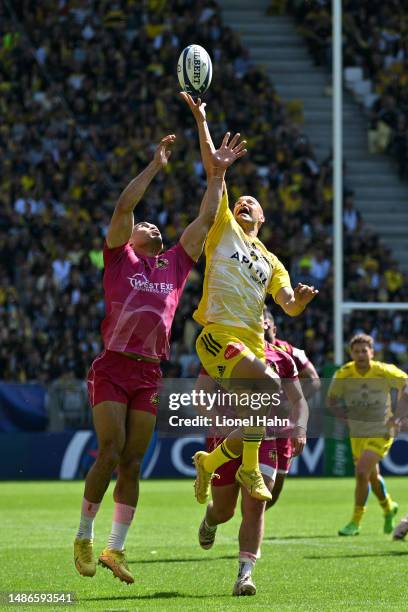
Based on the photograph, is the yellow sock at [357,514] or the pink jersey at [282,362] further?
the yellow sock at [357,514]

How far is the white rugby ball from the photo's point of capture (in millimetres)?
10352

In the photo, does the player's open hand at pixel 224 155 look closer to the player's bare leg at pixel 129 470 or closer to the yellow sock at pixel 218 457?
the player's bare leg at pixel 129 470

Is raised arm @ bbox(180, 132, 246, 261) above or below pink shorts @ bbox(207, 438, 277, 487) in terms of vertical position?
above

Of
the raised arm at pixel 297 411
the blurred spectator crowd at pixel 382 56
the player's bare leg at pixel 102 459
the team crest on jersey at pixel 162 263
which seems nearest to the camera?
the player's bare leg at pixel 102 459

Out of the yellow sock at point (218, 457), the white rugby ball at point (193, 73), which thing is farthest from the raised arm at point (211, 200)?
the yellow sock at point (218, 457)

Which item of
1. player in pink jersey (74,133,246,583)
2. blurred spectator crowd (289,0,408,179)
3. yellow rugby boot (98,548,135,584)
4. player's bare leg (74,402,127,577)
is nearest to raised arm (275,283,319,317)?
player in pink jersey (74,133,246,583)

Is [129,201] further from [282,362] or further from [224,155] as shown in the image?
[282,362]

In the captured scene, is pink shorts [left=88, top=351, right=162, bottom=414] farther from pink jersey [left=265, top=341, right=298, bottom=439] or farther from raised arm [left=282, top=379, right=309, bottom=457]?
pink jersey [left=265, top=341, right=298, bottom=439]

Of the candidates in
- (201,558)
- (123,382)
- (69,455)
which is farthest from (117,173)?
(123,382)

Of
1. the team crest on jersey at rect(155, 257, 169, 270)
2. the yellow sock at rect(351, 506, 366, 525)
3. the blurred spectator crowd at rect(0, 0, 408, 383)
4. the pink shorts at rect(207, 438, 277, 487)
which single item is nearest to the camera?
the team crest on jersey at rect(155, 257, 169, 270)

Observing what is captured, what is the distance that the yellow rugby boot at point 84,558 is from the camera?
883 cm

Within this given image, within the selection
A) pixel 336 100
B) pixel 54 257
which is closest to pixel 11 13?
pixel 54 257

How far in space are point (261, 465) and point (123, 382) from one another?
1332 mm

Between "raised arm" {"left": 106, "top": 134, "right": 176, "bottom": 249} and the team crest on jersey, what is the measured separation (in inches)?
12.9
